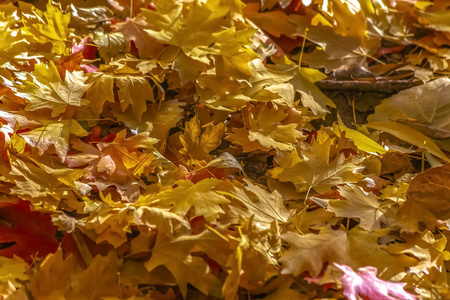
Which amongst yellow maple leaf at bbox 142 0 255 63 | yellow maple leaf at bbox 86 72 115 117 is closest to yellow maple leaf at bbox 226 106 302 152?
yellow maple leaf at bbox 142 0 255 63

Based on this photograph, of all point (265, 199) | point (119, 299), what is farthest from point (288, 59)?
point (119, 299)

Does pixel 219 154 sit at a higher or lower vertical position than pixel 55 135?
lower

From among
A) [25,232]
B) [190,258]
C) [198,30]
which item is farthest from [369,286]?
[198,30]

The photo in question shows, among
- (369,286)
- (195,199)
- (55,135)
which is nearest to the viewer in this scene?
(369,286)

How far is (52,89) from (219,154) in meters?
0.39

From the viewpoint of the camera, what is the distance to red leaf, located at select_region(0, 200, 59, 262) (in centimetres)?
88

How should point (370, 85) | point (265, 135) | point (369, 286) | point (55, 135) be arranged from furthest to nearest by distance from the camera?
1. point (370, 85)
2. point (265, 135)
3. point (55, 135)
4. point (369, 286)

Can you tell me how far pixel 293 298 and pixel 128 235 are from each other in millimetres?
311

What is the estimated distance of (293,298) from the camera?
2.58 ft

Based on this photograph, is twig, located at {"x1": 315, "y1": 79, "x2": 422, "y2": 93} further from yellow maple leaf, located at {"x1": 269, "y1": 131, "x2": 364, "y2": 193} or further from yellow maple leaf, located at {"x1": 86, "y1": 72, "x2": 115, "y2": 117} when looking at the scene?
yellow maple leaf, located at {"x1": 86, "y1": 72, "x2": 115, "y2": 117}

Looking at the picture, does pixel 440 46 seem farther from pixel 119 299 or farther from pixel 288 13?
pixel 119 299

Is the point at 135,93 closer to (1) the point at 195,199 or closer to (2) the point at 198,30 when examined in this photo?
(2) the point at 198,30

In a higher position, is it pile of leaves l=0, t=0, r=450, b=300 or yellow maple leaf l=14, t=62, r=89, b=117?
yellow maple leaf l=14, t=62, r=89, b=117

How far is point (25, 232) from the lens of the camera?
0.90 meters
